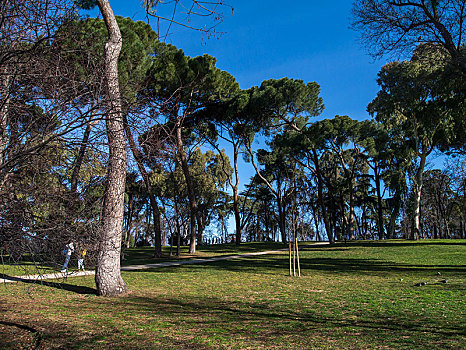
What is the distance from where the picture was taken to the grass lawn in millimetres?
4465

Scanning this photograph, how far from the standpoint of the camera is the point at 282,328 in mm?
5105

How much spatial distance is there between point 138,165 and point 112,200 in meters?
3.71

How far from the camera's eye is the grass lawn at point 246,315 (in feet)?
14.6

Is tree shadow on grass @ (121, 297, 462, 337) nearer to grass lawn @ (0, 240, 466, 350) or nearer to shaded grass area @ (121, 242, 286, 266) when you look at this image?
grass lawn @ (0, 240, 466, 350)

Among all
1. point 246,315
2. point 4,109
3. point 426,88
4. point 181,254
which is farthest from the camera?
point 181,254

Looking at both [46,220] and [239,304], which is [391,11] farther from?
[46,220]

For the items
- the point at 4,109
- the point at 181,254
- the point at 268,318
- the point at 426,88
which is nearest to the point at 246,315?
the point at 268,318

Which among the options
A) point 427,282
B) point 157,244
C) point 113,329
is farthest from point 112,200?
point 157,244

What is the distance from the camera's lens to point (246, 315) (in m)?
6.04

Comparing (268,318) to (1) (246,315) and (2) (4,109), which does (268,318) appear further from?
(2) (4,109)

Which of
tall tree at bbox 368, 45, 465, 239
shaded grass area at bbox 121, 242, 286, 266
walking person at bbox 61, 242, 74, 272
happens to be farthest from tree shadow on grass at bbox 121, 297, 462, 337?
shaded grass area at bbox 121, 242, 286, 266

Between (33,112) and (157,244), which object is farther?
(157,244)

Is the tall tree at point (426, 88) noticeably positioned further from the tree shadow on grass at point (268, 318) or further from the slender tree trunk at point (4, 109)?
the slender tree trunk at point (4, 109)

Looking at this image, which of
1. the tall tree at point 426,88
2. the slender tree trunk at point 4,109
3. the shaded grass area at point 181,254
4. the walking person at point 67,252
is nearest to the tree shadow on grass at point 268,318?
the walking person at point 67,252
